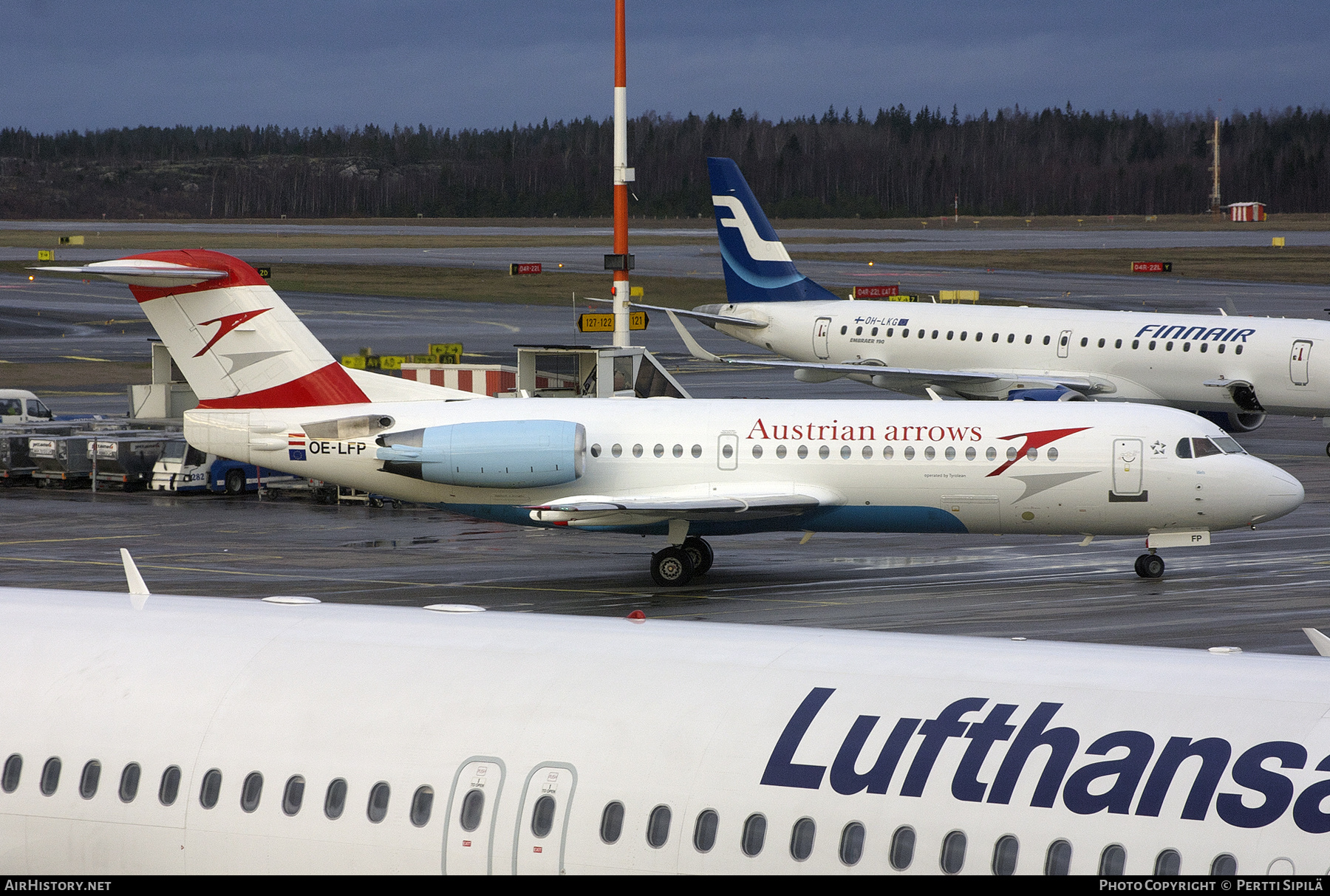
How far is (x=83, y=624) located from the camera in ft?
29.7

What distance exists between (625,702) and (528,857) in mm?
897

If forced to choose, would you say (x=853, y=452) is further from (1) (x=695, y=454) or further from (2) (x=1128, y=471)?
(2) (x=1128, y=471)

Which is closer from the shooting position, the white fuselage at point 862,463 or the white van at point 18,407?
the white fuselage at point 862,463

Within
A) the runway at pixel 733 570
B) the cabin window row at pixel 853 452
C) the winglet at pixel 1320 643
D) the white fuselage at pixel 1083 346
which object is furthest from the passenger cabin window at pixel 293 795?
the white fuselage at pixel 1083 346

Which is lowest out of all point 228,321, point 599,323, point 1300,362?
point 1300,362

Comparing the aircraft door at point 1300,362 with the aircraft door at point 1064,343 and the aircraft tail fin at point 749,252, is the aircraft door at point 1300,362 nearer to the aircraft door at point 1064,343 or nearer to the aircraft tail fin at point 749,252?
the aircraft door at point 1064,343

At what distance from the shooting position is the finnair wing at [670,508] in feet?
81.6

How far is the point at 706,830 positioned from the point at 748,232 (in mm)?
42752

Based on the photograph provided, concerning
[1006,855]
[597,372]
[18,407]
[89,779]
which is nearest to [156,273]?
[597,372]

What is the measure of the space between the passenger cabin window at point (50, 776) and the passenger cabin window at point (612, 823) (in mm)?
3061

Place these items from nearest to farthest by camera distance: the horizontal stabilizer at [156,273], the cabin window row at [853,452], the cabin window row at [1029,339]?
the horizontal stabilizer at [156,273] → the cabin window row at [853,452] → the cabin window row at [1029,339]

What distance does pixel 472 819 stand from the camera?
24.2 feet

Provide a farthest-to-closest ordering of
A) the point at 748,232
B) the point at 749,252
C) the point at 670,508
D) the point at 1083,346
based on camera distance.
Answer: the point at 749,252 → the point at 748,232 → the point at 1083,346 → the point at 670,508

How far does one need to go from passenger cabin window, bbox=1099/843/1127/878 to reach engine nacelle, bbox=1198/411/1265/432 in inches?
1507
